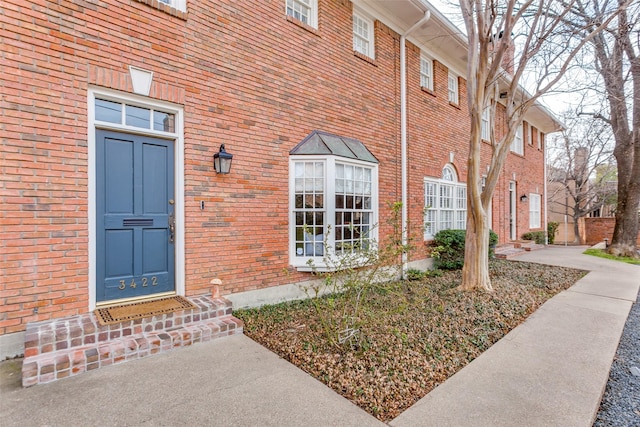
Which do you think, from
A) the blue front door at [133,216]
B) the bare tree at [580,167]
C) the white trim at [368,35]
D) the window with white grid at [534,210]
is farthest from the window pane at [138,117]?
the bare tree at [580,167]

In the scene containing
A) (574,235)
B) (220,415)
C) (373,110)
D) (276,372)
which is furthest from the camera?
(574,235)

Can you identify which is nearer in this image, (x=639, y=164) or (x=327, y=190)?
(x=327, y=190)

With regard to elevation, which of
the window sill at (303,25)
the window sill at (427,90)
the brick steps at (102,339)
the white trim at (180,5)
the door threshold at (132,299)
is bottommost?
the brick steps at (102,339)

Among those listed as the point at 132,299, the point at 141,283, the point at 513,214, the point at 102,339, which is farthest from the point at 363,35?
the point at 513,214

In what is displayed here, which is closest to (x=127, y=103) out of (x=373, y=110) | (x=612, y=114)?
(x=373, y=110)

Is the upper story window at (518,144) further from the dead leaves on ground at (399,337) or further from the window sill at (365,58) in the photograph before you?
the window sill at (365,58)

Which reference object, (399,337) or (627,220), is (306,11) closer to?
(399,337)

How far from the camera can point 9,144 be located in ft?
10.5

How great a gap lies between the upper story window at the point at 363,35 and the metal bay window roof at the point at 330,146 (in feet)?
7.28

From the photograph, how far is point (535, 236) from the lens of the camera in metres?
14.7

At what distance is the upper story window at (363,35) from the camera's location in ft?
22.5

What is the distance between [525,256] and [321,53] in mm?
10163

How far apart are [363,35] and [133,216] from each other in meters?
6.27

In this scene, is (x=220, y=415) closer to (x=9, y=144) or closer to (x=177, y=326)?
(x=177, y=326)
